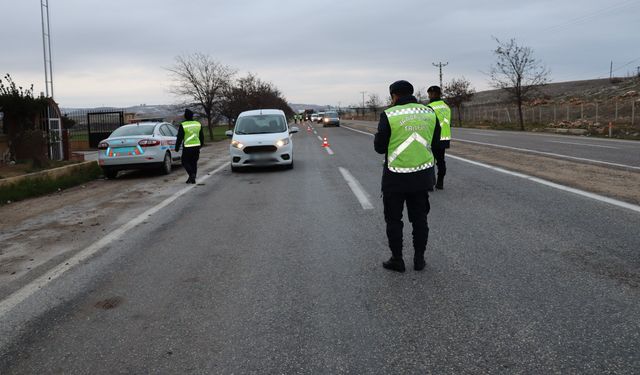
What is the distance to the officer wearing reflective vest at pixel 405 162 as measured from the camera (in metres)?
4.72

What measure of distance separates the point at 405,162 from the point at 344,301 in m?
1.41

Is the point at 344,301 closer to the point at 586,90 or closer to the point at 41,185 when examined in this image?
the point at 41,185

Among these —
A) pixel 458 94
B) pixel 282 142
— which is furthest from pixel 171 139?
pixel 458 94

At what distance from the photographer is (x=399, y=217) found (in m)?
4.87

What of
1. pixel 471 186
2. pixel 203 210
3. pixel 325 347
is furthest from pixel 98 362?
pixel 471 186

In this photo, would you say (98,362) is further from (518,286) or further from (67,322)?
(518,286)

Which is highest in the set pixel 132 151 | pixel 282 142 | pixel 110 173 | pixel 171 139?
pixel 171 139

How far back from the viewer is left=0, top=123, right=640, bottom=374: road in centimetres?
313

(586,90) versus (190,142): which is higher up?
(586,90)

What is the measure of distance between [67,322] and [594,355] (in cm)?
347

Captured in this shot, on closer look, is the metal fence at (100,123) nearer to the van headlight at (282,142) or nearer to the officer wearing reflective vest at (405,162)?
the van headlight at (282,142)

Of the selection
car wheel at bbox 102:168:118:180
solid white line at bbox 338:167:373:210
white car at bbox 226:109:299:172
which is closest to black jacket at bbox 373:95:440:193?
solid white line at bbox 338:167:373:210

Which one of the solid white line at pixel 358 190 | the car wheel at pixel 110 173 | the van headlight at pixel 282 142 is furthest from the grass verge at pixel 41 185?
the solid white line at pixel 358 190

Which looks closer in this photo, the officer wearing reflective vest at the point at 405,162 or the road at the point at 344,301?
the road at the point at 344,301
